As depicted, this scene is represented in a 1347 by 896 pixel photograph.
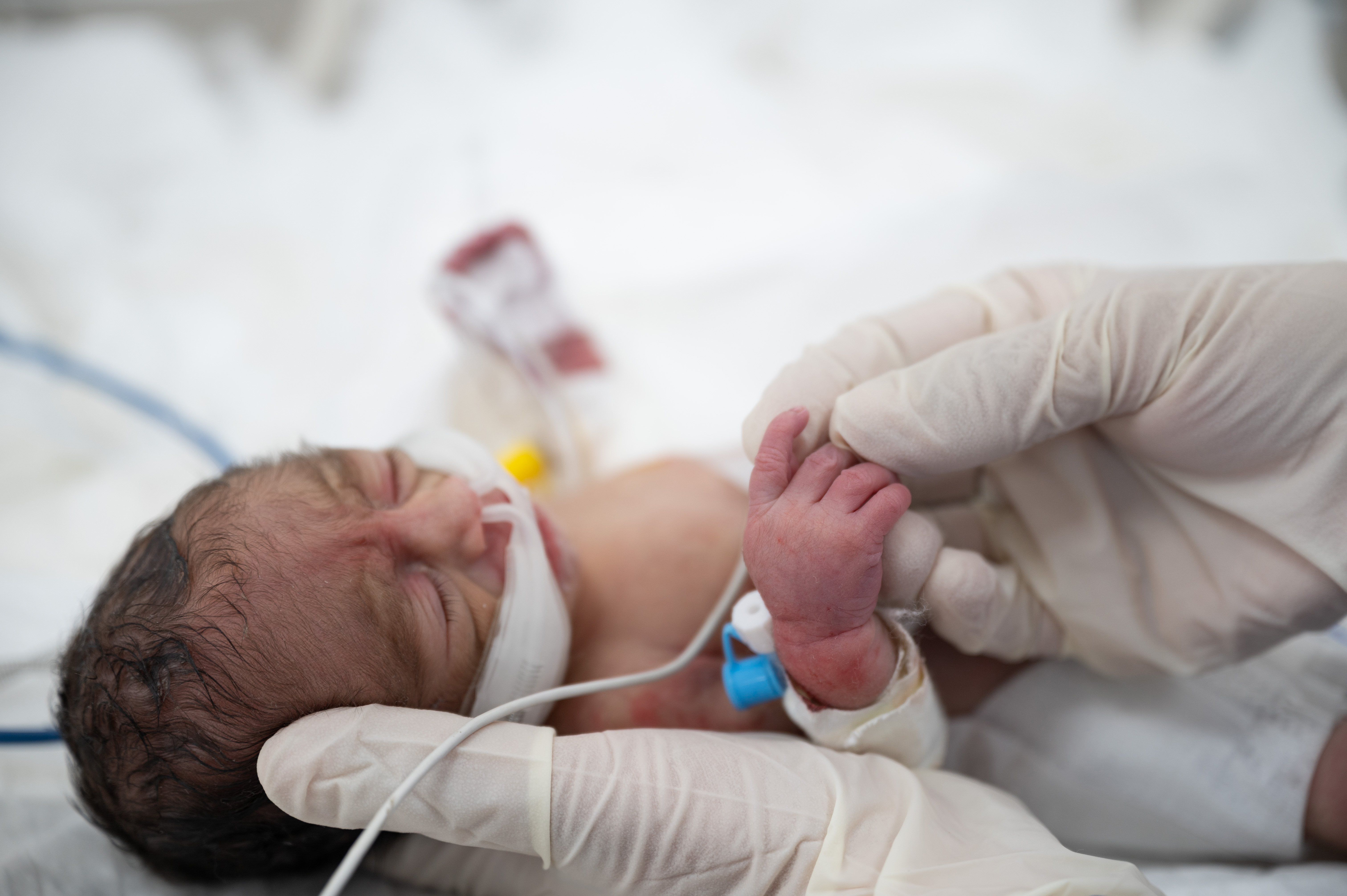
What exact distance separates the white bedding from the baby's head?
57 cm

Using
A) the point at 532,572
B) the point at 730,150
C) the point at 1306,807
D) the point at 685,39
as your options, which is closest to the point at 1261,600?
the point at 1306,807

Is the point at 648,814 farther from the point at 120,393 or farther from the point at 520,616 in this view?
the point at 120,393

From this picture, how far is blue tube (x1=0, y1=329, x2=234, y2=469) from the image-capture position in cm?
161

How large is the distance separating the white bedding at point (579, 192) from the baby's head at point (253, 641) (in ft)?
1.86

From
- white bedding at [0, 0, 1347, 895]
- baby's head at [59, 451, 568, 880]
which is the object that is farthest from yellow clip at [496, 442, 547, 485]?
baby's head at [59, 451, 568, 880]

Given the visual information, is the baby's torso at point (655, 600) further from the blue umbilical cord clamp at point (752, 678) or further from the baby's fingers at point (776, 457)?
the baby's fingers at point (776, 457)

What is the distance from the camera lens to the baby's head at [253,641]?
2.80 feet

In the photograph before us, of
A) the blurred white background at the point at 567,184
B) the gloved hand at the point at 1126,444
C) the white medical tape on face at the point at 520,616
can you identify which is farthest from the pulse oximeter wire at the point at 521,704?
the blurred white background at the point at 567,184

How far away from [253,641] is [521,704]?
28 cm

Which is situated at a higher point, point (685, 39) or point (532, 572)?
point (685, 39)

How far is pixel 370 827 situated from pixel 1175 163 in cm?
179

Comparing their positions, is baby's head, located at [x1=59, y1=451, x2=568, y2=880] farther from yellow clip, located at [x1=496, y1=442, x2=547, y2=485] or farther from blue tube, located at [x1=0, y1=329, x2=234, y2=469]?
blue tube, located at [x1=0, y1=329, x2=234, y2=469]

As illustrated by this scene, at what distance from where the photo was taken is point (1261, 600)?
0.91m

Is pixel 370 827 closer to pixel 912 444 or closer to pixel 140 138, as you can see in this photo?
pixel 912 444
